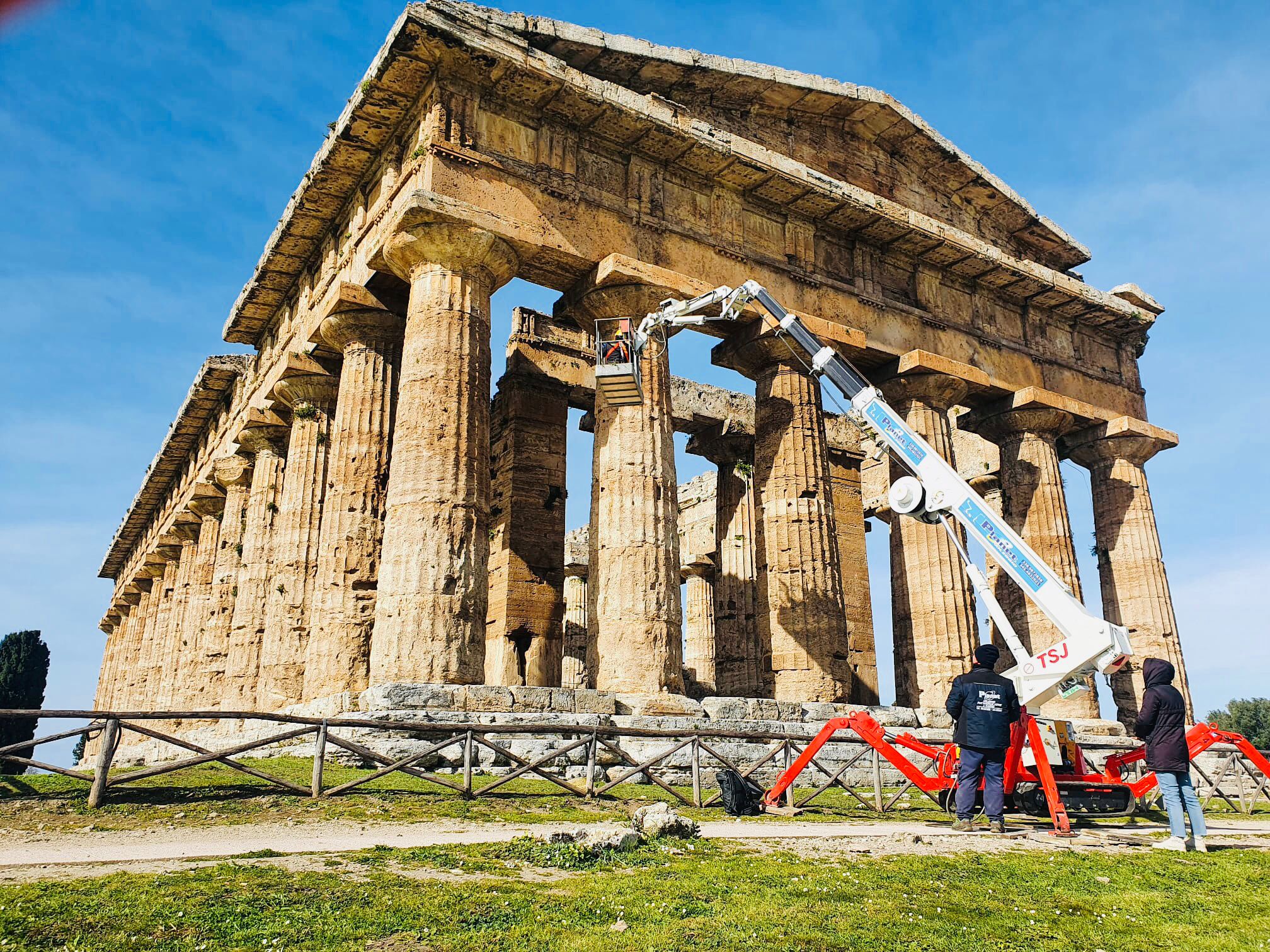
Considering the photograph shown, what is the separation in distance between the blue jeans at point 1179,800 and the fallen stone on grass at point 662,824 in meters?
4.41

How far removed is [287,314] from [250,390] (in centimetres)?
283

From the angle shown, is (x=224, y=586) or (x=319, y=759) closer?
(x=319, y=759)

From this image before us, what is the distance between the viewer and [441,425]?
1622 cm

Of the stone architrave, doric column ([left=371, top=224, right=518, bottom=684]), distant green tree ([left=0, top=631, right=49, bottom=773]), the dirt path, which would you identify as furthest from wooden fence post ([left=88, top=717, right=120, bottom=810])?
distant green tree ([left=0, top=631, right=49, bottom=773])

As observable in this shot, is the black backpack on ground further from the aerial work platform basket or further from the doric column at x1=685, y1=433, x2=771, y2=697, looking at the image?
the doric column at x1=685, y1=433, x2=771, y2=697

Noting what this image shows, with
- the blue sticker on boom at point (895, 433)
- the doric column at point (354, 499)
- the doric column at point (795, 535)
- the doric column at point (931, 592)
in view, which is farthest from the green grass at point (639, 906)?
the doric column at point (931, 592)

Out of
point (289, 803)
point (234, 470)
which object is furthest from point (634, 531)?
point (234, 470)

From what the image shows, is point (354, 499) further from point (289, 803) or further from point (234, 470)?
point (234, 470)

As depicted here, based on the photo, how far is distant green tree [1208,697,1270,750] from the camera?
47.3 metres

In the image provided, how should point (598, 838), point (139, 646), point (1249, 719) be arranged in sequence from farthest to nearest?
point (1249, 719) → point (139, 646) → point (598, 838)

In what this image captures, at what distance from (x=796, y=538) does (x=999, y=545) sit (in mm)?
6300

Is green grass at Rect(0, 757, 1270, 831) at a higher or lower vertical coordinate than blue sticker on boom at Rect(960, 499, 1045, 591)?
lower

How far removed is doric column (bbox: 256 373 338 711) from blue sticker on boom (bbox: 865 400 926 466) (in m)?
10.6

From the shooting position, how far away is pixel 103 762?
10195mm
